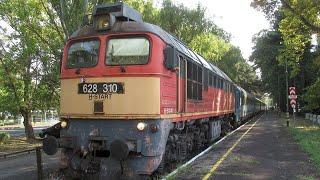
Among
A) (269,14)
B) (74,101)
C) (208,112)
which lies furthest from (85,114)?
(269,14)

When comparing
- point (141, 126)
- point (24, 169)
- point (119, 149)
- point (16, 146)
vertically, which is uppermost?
point (141, 126)

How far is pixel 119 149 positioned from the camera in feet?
35.2

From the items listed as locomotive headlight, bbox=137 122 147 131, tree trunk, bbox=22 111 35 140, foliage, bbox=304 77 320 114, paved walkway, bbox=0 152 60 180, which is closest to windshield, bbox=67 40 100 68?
locomotive headlight, bbox=137 122 147 131

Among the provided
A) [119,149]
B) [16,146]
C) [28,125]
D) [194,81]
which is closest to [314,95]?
[28,125]

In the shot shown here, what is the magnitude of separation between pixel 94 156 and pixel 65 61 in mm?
2527

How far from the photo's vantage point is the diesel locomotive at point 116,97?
1114 cm

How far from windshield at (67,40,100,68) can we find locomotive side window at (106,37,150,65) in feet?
1.15

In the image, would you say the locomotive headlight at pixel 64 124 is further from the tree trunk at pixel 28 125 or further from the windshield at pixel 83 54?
the tree trunk at pixel 28 125

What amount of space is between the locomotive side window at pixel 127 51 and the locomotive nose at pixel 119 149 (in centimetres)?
190

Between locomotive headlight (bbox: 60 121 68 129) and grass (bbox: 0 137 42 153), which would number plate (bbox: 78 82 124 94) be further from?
grass (bbox: 0 137 42 153)

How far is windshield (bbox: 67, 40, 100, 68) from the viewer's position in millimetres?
11898

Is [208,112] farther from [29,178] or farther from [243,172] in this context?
[29,178]

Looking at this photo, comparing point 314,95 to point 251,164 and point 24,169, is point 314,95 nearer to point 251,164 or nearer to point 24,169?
point 251,164

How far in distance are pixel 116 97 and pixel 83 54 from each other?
1524mm
